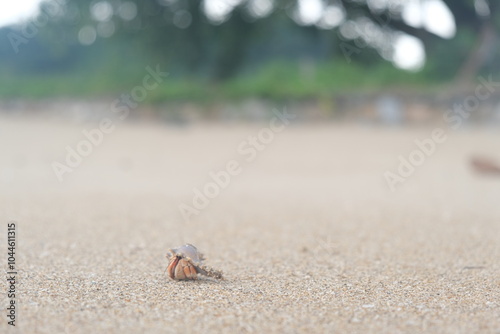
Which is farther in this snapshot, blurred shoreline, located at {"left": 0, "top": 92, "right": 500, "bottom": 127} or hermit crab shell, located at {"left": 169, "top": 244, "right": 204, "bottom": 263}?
blurred shoreline, located at {"left": 0, "top": 92, "right": 500, "bottom": 127}

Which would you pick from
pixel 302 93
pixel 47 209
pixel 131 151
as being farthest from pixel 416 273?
pixel 302 93

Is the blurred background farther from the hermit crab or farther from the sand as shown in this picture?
the hermit crab

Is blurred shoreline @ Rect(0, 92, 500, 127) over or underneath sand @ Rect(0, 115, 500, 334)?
over

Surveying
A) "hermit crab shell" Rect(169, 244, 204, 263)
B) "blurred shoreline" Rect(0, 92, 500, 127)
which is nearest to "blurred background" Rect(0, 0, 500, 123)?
"blurred shoreline" Rect(0, 92, 500, 127)

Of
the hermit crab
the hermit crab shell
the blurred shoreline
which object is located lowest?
the hermit crab

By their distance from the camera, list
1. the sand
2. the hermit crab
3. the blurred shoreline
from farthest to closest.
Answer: the blurred shoreline
the hermit crab
the sand

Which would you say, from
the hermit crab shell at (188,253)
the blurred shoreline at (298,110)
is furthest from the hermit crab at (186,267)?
the blurred shoreline at (298,110)
